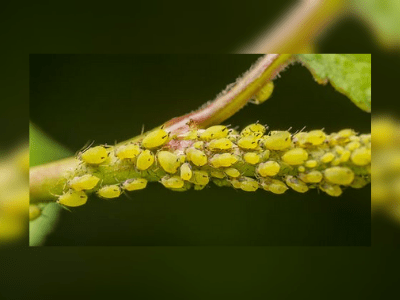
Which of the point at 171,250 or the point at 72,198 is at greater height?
the point at 72,198

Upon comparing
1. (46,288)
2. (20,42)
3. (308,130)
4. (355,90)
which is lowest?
(46,288)

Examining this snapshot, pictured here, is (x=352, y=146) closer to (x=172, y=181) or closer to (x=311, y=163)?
(x=311, y=163)

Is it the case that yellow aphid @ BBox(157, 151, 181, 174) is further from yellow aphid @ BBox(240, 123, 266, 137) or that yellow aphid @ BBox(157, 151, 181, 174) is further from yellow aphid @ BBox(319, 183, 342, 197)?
yellow aphid @ BBox(319, 183, 342, 197)

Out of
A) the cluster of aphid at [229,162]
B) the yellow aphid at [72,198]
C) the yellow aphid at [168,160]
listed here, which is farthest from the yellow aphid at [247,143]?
the yellow aphid at [72,198]

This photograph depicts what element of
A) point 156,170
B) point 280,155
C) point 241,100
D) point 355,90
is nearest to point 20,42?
point 156,170

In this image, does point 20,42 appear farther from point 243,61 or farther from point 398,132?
point 398,132

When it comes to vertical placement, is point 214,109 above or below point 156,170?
above

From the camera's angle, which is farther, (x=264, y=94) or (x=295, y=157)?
(x=264, y=94)

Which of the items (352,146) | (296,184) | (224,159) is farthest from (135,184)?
(352,146)
